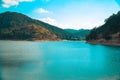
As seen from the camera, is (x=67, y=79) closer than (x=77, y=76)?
Yes

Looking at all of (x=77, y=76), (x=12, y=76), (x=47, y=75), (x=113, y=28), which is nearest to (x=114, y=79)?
(x=77, y=76)

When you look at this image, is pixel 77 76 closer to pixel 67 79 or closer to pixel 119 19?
pixel 67 79

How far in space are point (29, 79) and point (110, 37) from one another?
413 feet

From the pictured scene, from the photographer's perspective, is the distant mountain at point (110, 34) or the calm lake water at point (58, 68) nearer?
the calm lake water at point (58, 68)

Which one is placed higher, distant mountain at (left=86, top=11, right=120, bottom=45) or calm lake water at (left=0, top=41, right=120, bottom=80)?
distant mountain at (left=86, top=11, right=120, bottom=45)

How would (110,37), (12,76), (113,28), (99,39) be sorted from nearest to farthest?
(12,76)
(110,37)
(113,28)
(99,39)

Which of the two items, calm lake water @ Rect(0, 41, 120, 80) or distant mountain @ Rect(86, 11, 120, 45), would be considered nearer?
calm lake water @ Rect(0, 41, 120, 80)


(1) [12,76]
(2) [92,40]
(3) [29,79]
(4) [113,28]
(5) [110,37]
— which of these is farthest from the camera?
(2) [92,40]

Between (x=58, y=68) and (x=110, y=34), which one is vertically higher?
(x=110, y=34)

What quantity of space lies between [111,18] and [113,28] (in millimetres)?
19045

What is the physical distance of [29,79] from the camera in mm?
30281

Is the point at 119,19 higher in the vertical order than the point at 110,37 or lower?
higher

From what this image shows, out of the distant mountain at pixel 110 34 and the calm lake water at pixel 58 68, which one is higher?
the distant mountain at pixel 110 34

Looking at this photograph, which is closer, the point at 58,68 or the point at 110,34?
the point at 58,68
